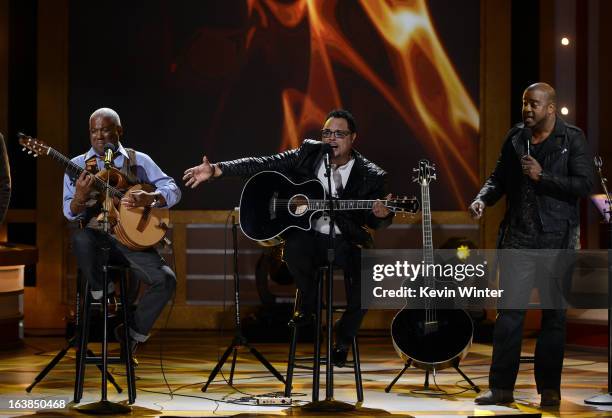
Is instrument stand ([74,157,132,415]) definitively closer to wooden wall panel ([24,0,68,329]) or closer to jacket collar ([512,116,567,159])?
jacket collar ([512,116,567,159])

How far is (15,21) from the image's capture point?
28.5 ft

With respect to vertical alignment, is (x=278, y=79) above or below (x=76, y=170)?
above

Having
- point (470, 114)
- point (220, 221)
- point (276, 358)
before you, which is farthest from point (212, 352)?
point (470, 114)

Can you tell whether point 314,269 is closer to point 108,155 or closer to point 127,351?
point 127,351

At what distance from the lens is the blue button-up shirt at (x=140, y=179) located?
5.73 m

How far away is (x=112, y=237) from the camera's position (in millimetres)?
5660

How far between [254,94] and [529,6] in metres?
2.55

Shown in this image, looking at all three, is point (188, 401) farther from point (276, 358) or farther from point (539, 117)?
point (539, 117)

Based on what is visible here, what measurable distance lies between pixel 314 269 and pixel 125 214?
1.10 meters

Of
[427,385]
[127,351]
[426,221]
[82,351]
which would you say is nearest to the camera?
[82,351]

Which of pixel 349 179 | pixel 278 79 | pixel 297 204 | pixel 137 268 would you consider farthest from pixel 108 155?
pixel 278 79

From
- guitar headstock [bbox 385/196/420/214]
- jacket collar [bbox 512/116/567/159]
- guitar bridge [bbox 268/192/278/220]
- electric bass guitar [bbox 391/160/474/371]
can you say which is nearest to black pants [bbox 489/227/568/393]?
electric bass guitar [bbox 391/160/474/371]

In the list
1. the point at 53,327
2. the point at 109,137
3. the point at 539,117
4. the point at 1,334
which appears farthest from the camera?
the point at 53,327

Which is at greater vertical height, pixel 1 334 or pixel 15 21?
pixel 15 21
